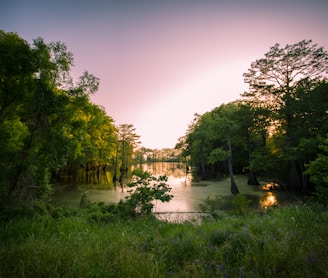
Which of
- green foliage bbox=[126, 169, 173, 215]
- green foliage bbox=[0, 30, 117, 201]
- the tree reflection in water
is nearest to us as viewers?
green foliage bbox=[0, 30, 117, 201]

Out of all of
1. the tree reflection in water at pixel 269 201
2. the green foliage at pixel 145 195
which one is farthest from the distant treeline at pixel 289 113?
the green foliage at pixel 145 195

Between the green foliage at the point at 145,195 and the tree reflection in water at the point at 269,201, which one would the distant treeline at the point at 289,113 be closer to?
the tree reflection in water at the point at 269,201

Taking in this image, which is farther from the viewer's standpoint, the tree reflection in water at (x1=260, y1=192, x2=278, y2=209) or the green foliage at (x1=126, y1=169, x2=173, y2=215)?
the tree reflection in water at (x1=260, y1=192, x2=278, y2=209)

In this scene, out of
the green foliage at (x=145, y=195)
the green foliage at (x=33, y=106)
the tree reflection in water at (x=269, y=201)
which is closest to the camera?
the green foliage at (x=33, y=106)

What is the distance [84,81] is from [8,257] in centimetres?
650

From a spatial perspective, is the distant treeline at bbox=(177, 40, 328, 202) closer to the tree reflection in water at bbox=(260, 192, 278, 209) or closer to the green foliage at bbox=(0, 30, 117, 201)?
the tree reflection in water at bbox=(260, 192, 278, 209)

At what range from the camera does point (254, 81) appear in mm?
16375

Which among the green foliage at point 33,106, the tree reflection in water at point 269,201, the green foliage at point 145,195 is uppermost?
the green foliage at point 33,106

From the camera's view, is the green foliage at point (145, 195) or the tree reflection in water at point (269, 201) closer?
the green foliage at point (145, 195)

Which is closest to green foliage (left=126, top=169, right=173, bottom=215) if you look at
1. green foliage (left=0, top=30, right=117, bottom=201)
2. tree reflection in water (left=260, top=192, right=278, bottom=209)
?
green foliage (left=0, top=30, right=117, bottom=201)

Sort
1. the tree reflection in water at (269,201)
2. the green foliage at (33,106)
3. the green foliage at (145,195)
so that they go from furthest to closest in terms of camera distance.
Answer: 1. the tree reflection in water at (269,201)
2. the green foliage at (145,195)
3. the green foliage at (33,106)

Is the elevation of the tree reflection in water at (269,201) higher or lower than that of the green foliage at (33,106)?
lower

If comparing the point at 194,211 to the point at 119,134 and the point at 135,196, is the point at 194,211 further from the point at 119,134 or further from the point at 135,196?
the point at 119,134

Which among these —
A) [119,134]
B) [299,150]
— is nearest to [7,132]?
[299,150]
